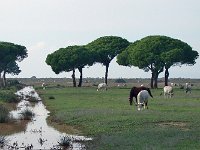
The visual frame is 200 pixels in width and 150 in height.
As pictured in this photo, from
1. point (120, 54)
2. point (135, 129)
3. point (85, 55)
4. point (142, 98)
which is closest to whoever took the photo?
point (135, 129)

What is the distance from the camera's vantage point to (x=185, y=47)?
98.2 m

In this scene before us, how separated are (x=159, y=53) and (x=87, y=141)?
76340mm

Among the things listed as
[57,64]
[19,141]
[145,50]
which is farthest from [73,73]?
[19,141]

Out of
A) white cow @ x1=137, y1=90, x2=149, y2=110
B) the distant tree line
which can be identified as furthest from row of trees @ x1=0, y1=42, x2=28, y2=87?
white cow @ x1=137, y1=90, x2=149, y2=110

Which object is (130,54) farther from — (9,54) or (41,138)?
(41,138)

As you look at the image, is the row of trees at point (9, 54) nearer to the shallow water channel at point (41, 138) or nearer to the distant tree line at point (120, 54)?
the distant tree line at point (120, 54)

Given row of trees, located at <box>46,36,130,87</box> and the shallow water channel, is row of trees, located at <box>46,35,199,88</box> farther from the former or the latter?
the shallow water channel

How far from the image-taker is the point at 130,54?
10000 centimetres

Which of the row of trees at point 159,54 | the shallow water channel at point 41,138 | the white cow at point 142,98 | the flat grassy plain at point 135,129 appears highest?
the row of trees at point 159,54

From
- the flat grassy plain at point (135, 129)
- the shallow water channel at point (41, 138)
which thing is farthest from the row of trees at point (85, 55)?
the shallow water channel at point (41, 138)

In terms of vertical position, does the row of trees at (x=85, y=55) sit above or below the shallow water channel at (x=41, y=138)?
above

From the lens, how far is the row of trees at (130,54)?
9538 centimetres

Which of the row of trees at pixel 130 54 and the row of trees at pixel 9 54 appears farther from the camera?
the row of trees at pixel 9 54

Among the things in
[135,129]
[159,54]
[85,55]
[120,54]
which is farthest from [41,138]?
[85,55]
